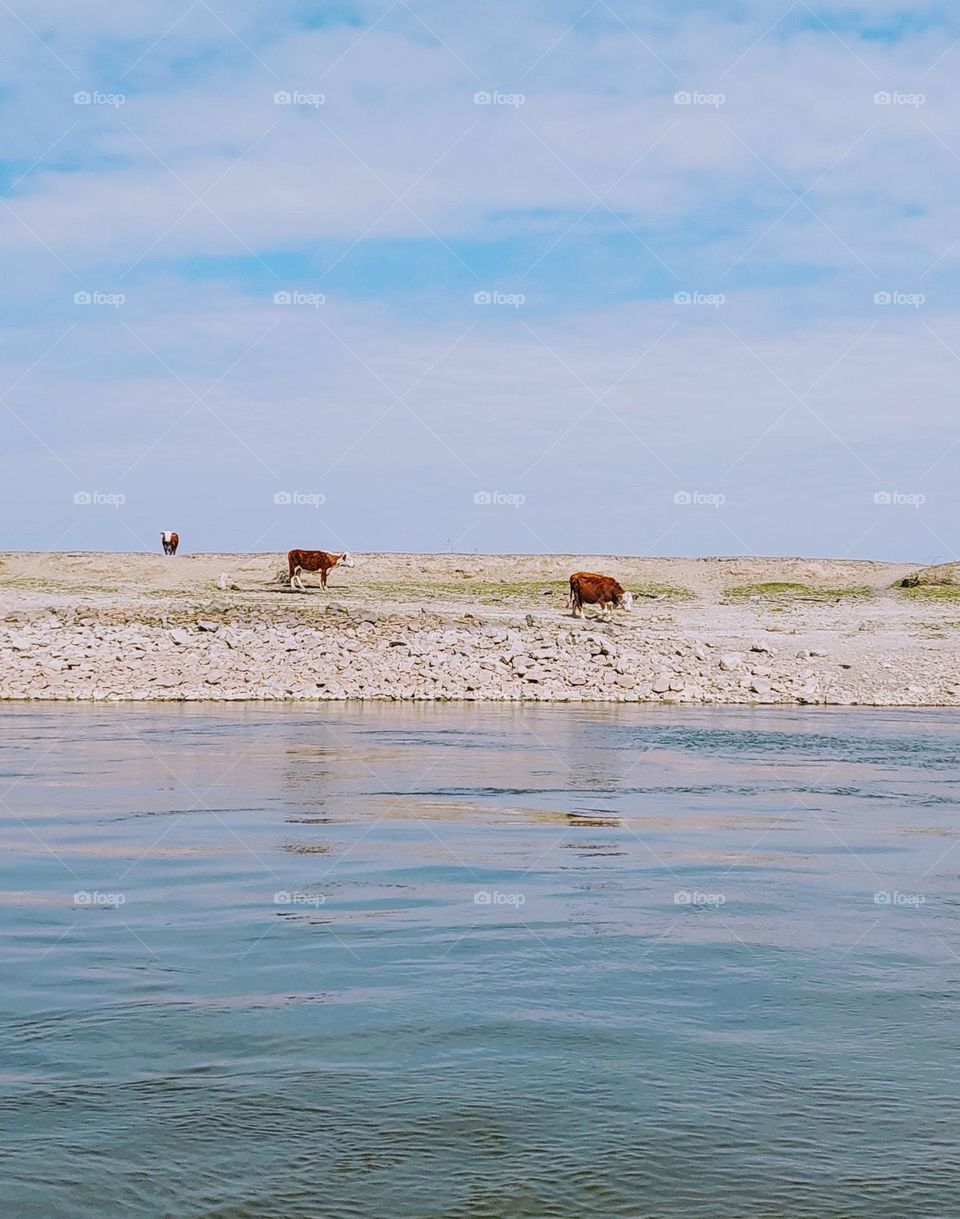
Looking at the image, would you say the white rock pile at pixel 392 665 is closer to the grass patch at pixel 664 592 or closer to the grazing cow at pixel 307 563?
the grazing cow at pixel 307 563

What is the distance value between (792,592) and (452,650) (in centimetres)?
2452

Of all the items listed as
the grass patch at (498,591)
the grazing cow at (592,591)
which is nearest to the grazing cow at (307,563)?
the grass patch at (498,591)

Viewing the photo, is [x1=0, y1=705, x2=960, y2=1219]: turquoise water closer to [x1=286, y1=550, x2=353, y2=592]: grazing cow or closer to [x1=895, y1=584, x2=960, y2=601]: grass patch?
[x1=286, y1=550, x2=353, y2=592]: grazing cow

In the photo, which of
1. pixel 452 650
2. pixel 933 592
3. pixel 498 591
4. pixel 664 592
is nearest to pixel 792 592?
pixel 664 592

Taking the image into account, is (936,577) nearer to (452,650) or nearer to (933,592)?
(933,592)

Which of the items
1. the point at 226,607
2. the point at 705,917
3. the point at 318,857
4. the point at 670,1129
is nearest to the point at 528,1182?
the point at 670,1129

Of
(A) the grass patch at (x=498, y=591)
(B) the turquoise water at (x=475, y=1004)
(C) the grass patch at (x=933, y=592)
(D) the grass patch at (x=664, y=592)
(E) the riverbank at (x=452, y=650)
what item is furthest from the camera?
(D) the grass patch at (x=664, y=592)

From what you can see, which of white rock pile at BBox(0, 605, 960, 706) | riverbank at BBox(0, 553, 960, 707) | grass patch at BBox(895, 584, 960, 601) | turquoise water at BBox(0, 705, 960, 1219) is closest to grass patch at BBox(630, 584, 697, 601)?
riverbank at BBox(0, 553, 960, 707)

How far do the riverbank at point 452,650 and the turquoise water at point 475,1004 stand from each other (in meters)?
17.7

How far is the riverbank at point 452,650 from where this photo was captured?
34688 millimetres

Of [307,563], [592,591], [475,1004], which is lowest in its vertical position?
[475,1004]

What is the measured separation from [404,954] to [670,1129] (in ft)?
10.8

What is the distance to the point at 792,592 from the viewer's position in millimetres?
57188

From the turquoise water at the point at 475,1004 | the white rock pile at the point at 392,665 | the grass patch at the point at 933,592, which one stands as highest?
the grass patch at the point at 933,592
